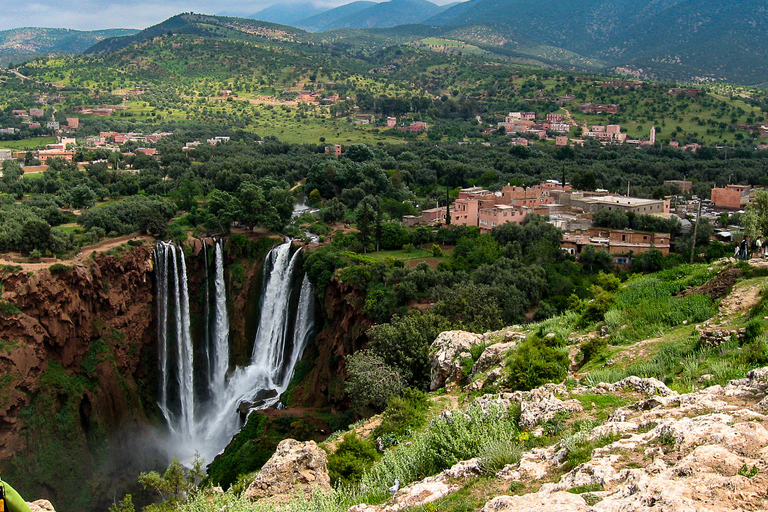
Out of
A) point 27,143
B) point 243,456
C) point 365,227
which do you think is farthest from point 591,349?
point 27,143

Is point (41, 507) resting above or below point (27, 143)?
below

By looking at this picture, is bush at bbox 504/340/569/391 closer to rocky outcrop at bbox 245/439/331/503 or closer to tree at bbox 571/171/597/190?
rocky outcrop at bbox 245/439/331/503

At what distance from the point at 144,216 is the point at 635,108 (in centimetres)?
8629

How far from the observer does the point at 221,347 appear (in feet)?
126

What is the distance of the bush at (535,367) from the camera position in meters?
12.3

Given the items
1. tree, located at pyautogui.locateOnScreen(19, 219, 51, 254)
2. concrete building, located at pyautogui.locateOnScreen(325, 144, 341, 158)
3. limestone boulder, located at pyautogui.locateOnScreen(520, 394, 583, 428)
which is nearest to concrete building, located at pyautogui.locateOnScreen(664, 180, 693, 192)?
concrete building, located at pyautogui.locateOnScreen(325, 144, 341, 158)

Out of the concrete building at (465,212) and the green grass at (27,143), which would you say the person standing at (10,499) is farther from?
the green grass at (27,143)

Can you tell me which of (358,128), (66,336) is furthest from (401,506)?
(358,128)

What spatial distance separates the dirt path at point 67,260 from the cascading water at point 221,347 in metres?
2.72

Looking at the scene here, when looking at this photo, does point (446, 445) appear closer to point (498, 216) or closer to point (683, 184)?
point (498, 216)

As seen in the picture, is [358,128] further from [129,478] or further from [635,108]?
[129,478]

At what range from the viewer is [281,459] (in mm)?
11117

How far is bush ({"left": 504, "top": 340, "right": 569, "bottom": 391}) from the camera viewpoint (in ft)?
40.3

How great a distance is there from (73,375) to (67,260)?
6.54 meters
